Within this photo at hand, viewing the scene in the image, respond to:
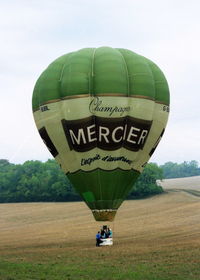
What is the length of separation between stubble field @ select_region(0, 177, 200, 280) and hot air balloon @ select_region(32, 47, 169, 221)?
362 cm

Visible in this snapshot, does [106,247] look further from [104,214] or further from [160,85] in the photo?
[160,85]

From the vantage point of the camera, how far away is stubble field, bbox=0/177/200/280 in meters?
26.0

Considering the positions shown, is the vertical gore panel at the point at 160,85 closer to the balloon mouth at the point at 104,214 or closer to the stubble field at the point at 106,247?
the balloon mouth at the point at 104,214

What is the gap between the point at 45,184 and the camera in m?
102

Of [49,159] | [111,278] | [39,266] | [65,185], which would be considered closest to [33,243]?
[39,266]

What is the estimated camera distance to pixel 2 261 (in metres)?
30.4

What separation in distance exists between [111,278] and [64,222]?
1532 inches

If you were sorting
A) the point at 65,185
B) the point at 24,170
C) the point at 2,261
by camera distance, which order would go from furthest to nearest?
the point at 24,170 → the point at 65,185 → the point at 2,261

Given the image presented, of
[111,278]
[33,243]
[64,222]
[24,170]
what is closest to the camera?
[111,278]

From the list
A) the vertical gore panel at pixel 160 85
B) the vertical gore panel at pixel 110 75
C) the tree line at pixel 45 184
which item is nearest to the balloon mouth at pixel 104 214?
the vertical gore panel at pixel 110 75

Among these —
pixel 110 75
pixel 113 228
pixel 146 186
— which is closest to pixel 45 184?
pixel 146 186

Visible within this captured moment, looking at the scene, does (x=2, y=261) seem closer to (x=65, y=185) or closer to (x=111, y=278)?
(x=111, y=278)

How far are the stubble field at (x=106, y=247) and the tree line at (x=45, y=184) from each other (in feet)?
43.1

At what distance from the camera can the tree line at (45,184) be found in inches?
3578
